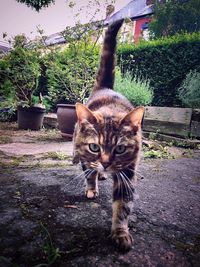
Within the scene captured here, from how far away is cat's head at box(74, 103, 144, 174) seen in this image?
160cm

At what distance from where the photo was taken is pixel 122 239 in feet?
4.20

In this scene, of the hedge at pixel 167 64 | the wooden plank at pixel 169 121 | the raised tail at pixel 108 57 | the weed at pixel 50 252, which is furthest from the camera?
the hedge at pixel 167 64

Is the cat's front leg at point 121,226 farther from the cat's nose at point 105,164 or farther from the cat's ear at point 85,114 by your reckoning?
the cat's ear at point 85,114

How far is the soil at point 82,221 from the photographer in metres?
1.17

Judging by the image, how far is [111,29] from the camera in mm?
2867

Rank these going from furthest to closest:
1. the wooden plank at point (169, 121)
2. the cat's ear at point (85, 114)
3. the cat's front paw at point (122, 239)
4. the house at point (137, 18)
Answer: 1. the house at point (137, 18)
2. the wooden plank at point (169, 121)
3. the cat's ear at point (85, 114)
4. the cat's front paw at point (122, 239)

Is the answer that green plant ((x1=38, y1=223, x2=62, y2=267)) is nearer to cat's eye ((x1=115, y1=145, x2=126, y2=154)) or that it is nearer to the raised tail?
cat's eye ((x1=115, y1=145, x2=126, y2=154))

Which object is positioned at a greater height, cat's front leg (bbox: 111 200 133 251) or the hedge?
the hedge

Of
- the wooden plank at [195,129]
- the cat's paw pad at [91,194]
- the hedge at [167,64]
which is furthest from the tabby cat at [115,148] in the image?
the hedge at [167,64]

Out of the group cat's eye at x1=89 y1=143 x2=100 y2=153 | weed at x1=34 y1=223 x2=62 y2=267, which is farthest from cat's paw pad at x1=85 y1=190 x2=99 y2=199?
weed at x1=34 y1=223 x2=62 y2=267

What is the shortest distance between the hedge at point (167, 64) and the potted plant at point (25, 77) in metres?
3.05

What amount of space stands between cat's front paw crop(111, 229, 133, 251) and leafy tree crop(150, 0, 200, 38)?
18.8 m

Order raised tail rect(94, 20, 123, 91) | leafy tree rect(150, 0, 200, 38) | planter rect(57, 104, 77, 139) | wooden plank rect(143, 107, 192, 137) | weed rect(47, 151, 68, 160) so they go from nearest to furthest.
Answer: raised tail rect(94, 20, 123, 91) → weed rect(47, 151, 68, 160) → planter rect(57, 104, 77, 139) → wooden plank rect(143, 107, 192, 137) → leafy tree rect(150, 0, 200, 38)

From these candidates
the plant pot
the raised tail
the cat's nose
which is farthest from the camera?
the plant pot
